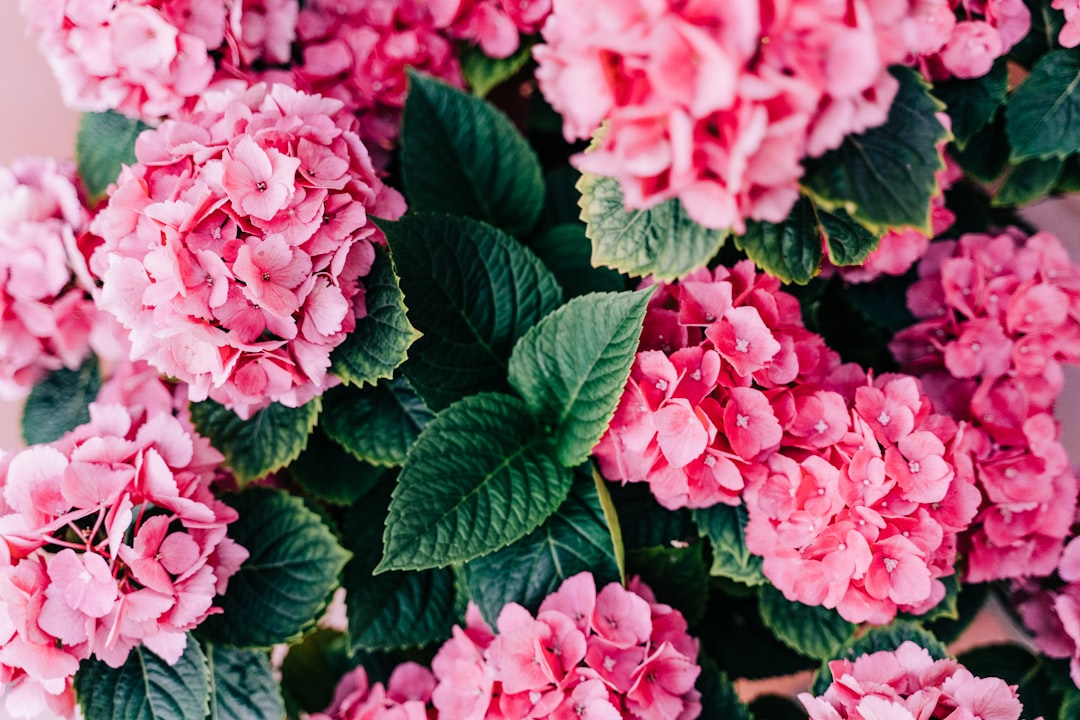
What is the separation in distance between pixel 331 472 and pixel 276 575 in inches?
5.6

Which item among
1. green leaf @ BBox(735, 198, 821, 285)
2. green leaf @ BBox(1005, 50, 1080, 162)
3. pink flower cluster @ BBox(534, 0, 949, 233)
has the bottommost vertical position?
green leaf @ BBox(735, 198, 821, 285)

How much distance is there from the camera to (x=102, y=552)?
2.50ft

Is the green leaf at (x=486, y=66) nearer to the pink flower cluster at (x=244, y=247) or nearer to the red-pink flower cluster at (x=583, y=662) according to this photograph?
the pink flower cluster at (x=244, y=247)

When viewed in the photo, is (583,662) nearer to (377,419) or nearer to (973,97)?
(377,419)

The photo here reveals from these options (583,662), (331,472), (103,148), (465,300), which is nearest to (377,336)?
(465,300)

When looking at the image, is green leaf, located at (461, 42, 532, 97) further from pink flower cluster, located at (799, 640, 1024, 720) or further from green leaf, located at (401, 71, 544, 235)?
pink flower cluster, located at (799, 640, 1024, 720)

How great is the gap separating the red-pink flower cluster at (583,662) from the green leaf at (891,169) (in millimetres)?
433

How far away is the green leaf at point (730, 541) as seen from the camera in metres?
0.84

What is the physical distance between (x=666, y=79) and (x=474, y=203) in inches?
21.5

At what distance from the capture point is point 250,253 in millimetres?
712

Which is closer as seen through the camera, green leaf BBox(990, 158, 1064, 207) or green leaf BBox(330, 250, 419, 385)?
green leaf BBox(330, 250, 419, 385)

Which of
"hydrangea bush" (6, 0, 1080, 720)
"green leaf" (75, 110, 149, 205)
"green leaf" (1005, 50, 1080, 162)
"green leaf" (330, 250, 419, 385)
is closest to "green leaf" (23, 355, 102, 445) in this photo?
"hydrangea bush" (6, 0, 1080, 720)

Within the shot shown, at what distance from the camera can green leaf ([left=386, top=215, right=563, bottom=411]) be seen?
33.7 inches

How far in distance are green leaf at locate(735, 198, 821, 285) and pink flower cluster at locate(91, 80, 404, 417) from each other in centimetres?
36
